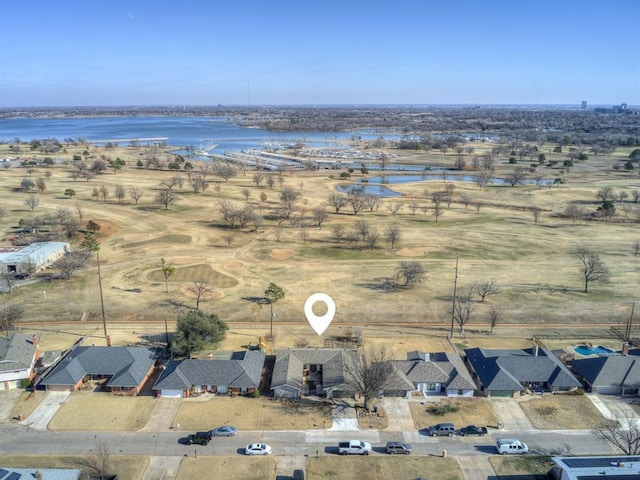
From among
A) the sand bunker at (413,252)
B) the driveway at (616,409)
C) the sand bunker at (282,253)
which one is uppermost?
the sand bunker at (413,252)

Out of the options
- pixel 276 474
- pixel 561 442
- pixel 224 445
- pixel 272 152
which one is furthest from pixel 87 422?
pixel 272 152

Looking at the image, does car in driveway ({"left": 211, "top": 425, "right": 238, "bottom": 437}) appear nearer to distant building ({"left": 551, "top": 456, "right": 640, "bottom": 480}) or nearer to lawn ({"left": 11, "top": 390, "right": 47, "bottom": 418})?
lawn ({"left": 11, "top": 390, "right": 47, "bottom": 418})

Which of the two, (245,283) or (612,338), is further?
(245,283)

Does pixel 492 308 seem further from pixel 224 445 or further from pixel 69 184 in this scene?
pixel 69 184

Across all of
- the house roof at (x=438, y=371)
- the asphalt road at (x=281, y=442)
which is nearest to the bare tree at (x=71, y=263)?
the asphalt road at (x=281, y=442)

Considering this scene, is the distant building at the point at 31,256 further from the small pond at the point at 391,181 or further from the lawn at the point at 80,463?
the small pond at the point at 391,181

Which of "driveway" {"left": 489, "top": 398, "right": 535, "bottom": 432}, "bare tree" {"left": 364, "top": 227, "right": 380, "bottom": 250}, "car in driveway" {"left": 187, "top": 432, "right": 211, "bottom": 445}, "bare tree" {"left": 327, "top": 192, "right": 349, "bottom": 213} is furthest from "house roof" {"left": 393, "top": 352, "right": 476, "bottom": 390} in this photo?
"bare tree" {"left": 327, "top": 192, "right": 349, "bottom": 213}
